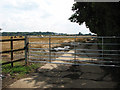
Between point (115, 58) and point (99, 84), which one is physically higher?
point (115, 58)

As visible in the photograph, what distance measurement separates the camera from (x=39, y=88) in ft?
12.6

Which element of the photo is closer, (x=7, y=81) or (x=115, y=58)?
(x=7, y=81)

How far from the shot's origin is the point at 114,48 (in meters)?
6.18

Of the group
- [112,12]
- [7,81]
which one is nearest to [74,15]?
[112,12]

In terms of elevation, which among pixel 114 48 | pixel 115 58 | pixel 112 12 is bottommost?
pixel 115 58

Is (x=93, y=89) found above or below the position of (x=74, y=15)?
below

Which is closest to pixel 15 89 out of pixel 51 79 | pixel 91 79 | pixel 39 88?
pixel 39 88

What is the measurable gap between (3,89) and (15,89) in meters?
0.38

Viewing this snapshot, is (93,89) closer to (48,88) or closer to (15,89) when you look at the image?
(48,88)

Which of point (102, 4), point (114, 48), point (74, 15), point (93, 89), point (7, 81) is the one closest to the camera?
point (102, 4)

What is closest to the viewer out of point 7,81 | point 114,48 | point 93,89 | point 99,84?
point 93,89

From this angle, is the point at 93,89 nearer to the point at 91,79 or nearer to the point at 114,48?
the point at 91,79

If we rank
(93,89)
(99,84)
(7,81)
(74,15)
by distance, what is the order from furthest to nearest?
(74,15), (7,81), (99,84), (93,89)

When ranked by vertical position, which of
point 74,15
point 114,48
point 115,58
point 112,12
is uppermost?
point 74,15
